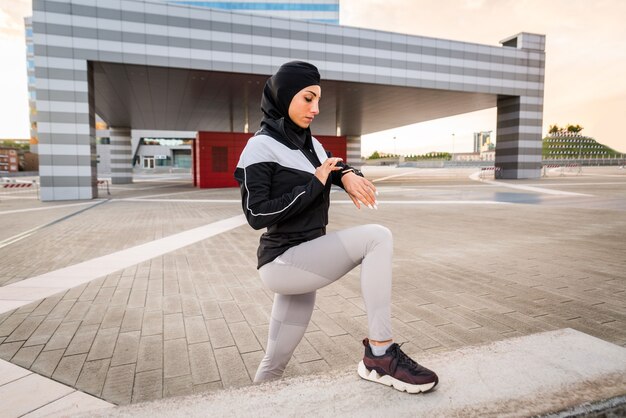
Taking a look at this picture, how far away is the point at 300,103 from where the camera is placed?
75.7 inches

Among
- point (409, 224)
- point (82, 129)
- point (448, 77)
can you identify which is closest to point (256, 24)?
point (82, 129)

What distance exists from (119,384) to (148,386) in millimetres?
192

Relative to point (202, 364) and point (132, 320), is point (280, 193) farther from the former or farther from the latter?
point (132, 320)

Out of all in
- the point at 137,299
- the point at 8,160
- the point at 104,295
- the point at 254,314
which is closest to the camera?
the point at 254,314

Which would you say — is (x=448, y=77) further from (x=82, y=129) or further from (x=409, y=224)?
(x=82, y=129)

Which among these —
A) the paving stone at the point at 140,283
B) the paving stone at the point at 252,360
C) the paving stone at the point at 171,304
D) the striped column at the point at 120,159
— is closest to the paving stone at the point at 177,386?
the paving stone at the point at 252,360

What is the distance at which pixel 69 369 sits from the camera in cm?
252

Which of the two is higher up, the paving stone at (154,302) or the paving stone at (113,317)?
the paving stone at (154,302)

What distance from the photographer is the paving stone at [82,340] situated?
280 centimetres

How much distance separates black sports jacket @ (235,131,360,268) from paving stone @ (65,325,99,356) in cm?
186

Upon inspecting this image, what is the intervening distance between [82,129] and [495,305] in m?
17.8

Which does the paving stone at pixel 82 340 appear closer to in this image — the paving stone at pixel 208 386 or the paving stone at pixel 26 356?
the paving stone at pixel 26 356

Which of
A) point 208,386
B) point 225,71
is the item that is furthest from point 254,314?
point 225,71

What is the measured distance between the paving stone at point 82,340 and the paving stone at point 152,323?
0.38 m
